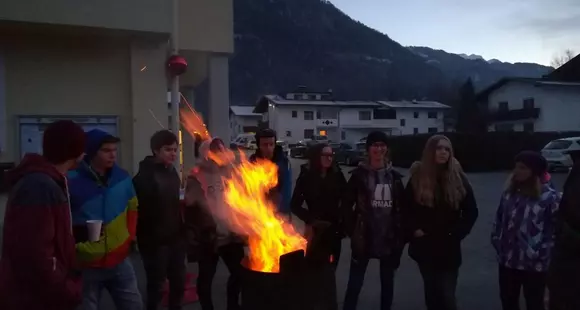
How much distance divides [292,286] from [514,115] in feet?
147

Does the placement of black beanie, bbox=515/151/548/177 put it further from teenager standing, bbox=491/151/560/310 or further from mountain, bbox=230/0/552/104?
mountain, bbox=230/0/552/104

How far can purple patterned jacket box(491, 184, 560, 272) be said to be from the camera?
4.60m

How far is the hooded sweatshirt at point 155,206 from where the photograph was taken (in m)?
4.75

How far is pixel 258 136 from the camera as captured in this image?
202 inches

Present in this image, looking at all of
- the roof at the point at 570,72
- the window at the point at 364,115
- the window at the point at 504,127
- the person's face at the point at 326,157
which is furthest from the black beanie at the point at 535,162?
the window at the point at 364,115

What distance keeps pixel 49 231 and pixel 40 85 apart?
580cm

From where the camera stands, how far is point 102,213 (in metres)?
3.88

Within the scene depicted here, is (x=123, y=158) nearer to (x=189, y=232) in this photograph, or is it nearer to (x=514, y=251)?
(x=189, y=232)

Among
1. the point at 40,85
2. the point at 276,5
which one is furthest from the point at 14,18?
the point at 276,5

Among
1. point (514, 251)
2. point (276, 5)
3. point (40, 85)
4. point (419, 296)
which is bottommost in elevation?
point (419, 296)

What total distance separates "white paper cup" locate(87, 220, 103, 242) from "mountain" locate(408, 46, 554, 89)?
13536 centimetres

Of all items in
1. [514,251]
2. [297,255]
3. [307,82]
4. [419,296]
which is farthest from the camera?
[307,82]

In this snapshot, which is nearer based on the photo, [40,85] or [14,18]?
[14,18]

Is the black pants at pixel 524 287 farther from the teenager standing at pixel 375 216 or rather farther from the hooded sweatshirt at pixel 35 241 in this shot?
the hooded sweatshirt at pixel 35 241
